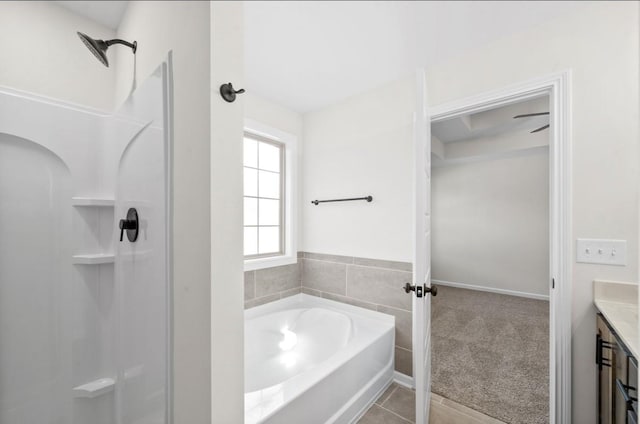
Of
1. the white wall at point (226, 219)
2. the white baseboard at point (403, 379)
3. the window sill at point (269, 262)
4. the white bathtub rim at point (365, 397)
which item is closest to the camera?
the white wall at point (226, 219)

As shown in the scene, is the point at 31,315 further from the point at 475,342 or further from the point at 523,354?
the point at 523,354

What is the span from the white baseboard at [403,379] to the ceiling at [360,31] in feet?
7.70

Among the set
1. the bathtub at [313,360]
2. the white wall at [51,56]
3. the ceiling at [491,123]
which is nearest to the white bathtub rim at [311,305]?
the bathtub at [313,360]

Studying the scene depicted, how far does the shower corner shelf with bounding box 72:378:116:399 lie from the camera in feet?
4.28

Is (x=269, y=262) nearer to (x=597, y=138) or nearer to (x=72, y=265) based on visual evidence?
(x=72, y=265)

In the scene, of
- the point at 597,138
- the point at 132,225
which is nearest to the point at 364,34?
the point at 597,138

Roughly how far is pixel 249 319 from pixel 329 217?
3.77ft

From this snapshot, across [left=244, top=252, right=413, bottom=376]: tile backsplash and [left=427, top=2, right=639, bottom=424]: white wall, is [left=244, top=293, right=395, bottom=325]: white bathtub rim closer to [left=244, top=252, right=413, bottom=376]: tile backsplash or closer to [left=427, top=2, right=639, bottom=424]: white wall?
[left=244, top=252, right=413, bottom=376]: tile backsplash

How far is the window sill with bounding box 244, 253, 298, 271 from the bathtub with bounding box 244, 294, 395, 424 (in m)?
0.35

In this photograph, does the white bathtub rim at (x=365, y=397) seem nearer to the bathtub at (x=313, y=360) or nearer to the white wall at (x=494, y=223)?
the bathtub at (x=313, y=360)

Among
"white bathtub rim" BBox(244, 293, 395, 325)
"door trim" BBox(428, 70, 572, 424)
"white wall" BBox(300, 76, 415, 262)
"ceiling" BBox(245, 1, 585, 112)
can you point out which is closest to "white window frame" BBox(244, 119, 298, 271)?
"white wall" BBox(300, 76, 415, 262)

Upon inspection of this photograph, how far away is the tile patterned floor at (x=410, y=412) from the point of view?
5.33ft

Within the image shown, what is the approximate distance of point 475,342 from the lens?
2.62 metres

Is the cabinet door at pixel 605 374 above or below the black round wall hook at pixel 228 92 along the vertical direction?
below
